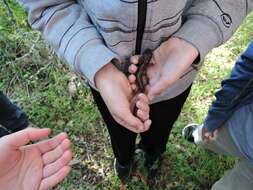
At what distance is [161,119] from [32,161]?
969 mm

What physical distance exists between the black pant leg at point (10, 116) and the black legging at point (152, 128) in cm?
119

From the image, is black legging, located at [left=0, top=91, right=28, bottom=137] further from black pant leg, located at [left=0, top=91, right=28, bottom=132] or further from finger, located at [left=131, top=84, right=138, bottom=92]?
finger, located at [left=131, top=84, right=138, bottom=92]

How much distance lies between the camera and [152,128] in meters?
2.00

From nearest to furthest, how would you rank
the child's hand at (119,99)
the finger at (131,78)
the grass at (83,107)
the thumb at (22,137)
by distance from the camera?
the child's hand at (119,99) → the finger at (131,78) → the thumb at (22,137) → the grass at (83,107)

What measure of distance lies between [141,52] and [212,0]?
1.51ft

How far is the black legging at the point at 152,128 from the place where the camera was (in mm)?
1735

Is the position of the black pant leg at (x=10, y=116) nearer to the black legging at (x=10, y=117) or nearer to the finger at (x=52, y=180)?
the black legging at (x=10, y=117)

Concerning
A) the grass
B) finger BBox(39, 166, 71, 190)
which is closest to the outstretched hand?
finger BBox(39, 166, 71, 190)

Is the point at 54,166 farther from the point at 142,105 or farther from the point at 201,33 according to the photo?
the point at 201,33

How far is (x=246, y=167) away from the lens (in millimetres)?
1804

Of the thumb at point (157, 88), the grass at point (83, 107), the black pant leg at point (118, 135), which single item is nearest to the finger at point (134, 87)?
the thumb at point (157, 88)

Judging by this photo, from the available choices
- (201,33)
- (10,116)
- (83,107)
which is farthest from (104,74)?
(83,107)

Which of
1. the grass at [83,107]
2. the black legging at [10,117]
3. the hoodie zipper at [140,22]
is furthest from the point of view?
the grass at [83,107]

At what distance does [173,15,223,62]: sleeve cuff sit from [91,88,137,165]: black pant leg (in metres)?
0.68
